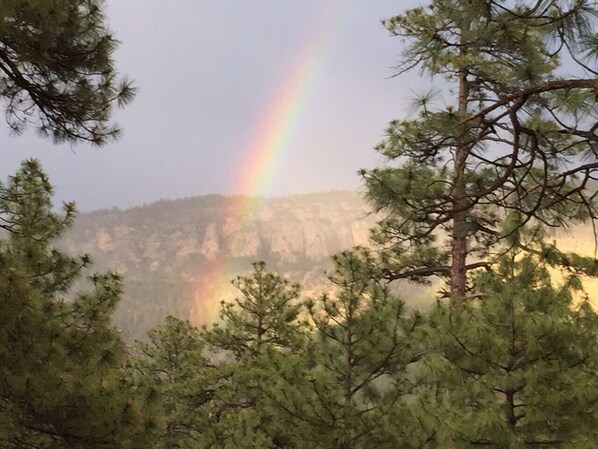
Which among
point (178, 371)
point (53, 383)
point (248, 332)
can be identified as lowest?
point (178, 371)

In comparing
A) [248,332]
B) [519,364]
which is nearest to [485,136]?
[519,364]

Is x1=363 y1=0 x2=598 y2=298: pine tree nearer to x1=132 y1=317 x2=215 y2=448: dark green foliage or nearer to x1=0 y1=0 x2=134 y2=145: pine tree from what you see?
x1=0 y1=0 x2=134 y2=145: pine tree

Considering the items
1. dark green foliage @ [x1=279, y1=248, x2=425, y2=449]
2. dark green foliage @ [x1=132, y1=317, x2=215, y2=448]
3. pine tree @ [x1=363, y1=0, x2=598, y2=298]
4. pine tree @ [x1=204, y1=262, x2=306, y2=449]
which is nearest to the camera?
pine tree @ [x1=363, y1=0, x2=598, y2=298]

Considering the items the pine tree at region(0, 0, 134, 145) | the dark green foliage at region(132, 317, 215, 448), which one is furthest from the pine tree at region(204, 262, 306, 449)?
the pine tree at region(0, 0, 134, 145)

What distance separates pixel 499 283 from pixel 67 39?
490 centimetres

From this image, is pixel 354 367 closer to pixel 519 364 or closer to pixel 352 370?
pixel 352 370

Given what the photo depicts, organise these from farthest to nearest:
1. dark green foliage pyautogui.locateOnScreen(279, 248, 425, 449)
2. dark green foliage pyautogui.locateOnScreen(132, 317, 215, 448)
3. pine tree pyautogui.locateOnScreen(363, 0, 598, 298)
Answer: dark green foliage pyautogui.locateOnScreen(132, 317, 215, 448) → dark green foliage pyautogui.locateOnScreen(279, 248, 425, 449) → pine tree pyautogui.locateOnScreen(363, 0, 598, 298)

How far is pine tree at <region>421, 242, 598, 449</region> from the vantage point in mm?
4359

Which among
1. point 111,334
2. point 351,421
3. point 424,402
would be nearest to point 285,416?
point 351,421

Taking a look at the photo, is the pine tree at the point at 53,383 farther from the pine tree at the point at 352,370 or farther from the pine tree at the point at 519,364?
the pine tree at the point at 519,364

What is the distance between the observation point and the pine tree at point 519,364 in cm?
436

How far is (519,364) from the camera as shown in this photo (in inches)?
185

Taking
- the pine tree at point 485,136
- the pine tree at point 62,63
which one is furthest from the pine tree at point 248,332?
the pine tree at point 62,63

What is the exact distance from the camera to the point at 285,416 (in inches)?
236
